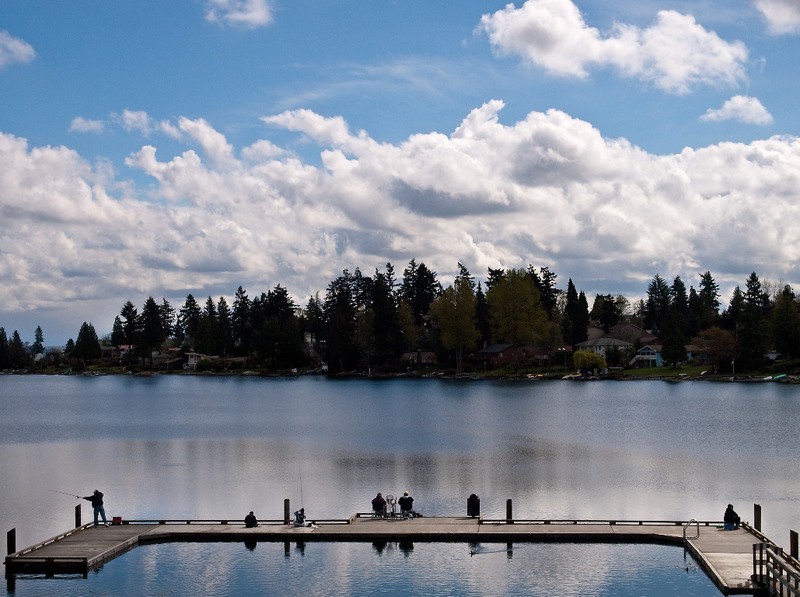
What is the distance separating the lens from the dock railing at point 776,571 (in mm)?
27703

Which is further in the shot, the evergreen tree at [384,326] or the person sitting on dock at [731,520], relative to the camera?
the evergreen tree at [384,326]

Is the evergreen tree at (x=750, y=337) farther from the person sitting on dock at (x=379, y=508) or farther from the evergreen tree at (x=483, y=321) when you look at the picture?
the person sitting on dock at (x=379, y=508)

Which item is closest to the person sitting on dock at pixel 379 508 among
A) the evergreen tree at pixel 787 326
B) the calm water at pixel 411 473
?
the calm water at pixel 411 473

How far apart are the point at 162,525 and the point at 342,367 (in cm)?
15211

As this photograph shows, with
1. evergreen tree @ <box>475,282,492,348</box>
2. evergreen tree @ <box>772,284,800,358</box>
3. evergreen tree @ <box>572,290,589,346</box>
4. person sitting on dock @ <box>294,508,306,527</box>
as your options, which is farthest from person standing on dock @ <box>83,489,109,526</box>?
evergreen tree @ <box>572,290,589,346</box>

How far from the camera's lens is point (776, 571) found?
95.1 ft

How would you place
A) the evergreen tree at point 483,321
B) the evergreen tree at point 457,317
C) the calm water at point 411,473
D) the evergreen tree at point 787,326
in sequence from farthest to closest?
the evergreen tree at point 483,321 → the evergreen tree at point 457,317 → the evergreen tree at point 787,326 → the calm water at point 411,473

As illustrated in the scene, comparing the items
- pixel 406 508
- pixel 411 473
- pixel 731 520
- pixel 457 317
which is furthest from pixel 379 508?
pixel 457 317

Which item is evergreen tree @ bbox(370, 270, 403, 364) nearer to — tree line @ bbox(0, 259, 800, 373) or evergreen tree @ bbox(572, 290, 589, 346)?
tree line @ bbox(0, 259, 800, 373)

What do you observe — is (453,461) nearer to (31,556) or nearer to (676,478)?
(676,478)

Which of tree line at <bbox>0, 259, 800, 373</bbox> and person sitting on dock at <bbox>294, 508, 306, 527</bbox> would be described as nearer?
person sitting on dock at <bbox>294, 508, 306, 527</bbox>

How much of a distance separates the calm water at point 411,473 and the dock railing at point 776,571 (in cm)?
219

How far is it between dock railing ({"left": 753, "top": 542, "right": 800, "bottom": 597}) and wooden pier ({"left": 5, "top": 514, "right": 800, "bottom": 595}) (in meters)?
2.95

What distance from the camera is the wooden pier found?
1362 inches
